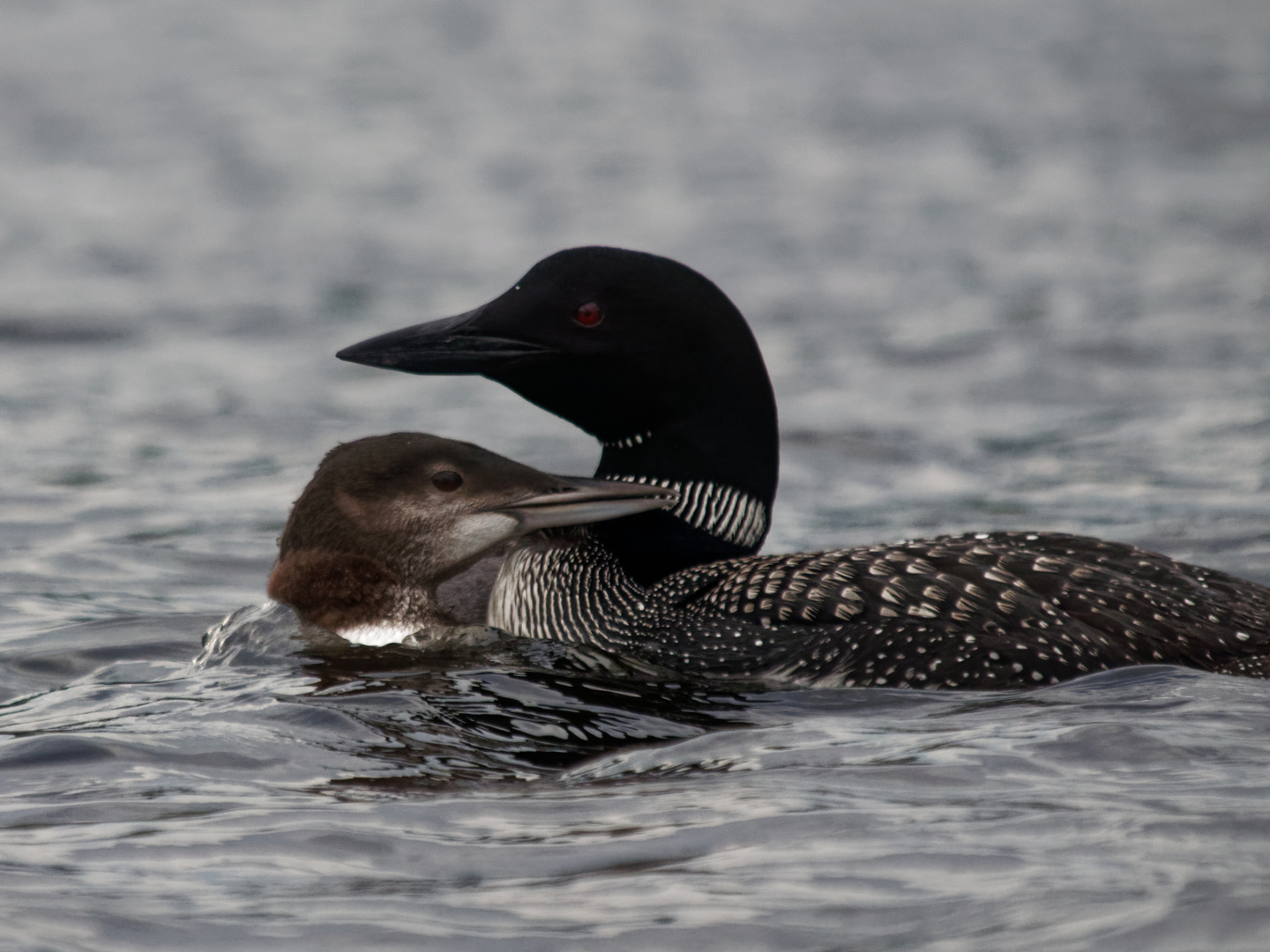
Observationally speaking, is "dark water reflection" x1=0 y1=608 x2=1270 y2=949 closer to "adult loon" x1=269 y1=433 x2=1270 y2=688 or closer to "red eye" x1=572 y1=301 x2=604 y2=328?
"adult loon" x1=269 y1=433 x2=1270 y2=688

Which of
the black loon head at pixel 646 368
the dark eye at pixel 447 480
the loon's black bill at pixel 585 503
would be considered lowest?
the loon's black bill at pixel 585 503

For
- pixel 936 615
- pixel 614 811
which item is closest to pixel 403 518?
pixel 936 615

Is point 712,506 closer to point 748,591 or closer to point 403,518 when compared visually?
point 748,591

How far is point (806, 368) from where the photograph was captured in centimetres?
889

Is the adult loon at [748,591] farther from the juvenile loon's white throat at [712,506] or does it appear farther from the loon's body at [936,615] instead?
the juvenile loon's white throat at [712,506]

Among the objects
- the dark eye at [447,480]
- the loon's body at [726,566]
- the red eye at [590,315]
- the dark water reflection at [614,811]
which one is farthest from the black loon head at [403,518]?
the red eye at [590,315]

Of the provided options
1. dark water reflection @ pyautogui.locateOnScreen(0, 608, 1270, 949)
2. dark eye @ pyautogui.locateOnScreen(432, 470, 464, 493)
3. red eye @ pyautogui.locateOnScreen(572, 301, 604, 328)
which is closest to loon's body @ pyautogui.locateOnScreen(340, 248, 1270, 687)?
red eye @ pyautogui.locateOnScreen(572, 301, 604, 328)

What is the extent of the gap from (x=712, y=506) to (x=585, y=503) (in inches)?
14.5

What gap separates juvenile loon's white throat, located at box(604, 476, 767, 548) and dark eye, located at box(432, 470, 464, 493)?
15.8 inches

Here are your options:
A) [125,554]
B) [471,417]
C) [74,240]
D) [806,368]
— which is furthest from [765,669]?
[74,240]

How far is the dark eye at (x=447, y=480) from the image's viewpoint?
4.58 m

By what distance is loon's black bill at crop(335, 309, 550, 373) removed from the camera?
468 cm

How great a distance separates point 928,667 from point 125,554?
3.01 meters

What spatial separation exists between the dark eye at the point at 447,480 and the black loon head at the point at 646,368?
27cm
